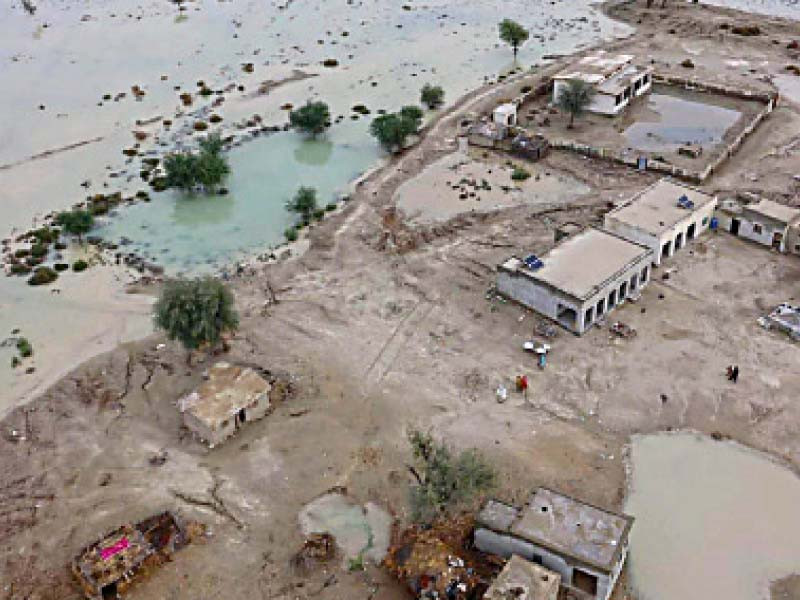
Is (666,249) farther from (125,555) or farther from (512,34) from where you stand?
(512,34)

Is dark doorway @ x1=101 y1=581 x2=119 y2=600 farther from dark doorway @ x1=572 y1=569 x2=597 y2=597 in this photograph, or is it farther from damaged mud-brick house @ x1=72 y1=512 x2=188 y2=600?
dark doorway @ x1=572 y1=569 x2=597 y2=597

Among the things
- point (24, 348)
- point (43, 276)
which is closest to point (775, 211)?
point (24, 348)

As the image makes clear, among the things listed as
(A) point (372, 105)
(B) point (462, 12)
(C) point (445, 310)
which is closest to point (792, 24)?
→ (B) point (462, 12)

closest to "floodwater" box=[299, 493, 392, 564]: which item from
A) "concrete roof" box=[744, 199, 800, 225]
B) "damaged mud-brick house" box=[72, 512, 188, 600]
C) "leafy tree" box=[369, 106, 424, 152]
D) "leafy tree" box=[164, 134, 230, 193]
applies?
"damaged mud-brick house" box=[72, 512, 188, 600]

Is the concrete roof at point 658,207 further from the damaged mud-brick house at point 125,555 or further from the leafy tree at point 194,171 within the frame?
the damaged mud-brick house at point 125,555

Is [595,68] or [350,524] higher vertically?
[595,68]

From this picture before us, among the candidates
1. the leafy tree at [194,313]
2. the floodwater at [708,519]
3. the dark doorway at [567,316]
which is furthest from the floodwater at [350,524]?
the dark doorway at [567,316]
